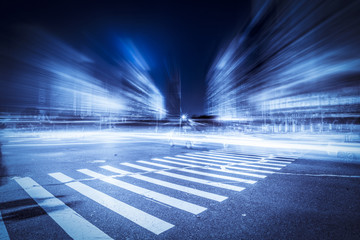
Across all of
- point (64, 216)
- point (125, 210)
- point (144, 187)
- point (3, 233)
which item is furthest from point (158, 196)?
point (3, 233)

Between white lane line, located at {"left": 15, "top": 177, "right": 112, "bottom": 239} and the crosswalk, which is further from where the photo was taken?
the crosswalk

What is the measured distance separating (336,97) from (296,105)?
8.02m

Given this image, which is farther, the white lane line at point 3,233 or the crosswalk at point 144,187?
the crosswalk at point 144,187

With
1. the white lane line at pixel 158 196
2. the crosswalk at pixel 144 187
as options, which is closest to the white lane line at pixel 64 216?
the crosswalk at pixel 144 187

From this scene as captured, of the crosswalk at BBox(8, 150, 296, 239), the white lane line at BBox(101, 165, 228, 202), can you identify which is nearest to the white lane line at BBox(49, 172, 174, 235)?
the crosswalk at BBox(8, 150, 296, 239)

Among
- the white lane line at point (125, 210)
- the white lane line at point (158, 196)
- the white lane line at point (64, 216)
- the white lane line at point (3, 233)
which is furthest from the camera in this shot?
the white lane line at point (158, 196)

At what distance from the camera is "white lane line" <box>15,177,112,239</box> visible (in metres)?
2.79

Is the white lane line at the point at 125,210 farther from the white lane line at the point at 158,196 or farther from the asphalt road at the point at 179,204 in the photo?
the white lane line at the point at 158,196

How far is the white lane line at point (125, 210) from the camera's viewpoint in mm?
3020

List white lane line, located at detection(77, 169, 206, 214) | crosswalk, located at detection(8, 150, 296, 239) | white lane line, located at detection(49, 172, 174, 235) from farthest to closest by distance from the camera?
white lane line, located at detection(77, 169, 206, 214), crosswalk, located at detection(8, 150, 296, 239), white lane line, located at detection(49, 172, 174, 235)

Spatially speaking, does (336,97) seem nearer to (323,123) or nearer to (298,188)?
(323,123)

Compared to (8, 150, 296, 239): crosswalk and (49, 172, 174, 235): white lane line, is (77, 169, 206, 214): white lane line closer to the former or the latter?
(8, 150, 296, 239): crosswalk

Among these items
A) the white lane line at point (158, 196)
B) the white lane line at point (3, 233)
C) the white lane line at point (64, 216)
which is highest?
the white lane line at point (3, 233)

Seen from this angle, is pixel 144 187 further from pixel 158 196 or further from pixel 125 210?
pixel 125 210
